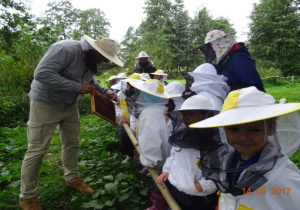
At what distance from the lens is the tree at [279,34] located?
74.8ft

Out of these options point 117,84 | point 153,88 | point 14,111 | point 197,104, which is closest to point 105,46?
point 153,88

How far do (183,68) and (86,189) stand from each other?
35.9 meters

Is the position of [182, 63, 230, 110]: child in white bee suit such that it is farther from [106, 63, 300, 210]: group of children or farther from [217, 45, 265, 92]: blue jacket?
[217, 45, 265, 92]: blue jacket

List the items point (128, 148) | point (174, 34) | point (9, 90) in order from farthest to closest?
point (174, 34) → point (9, 90) → point (128, 148)

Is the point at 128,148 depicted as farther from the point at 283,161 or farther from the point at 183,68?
the point at 183,68

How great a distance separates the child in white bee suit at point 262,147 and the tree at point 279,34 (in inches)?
997

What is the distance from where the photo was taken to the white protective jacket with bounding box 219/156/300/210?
1.20 metres

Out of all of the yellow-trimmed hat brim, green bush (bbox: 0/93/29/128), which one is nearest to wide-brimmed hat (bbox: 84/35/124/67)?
the yellow-trimmed hat brim

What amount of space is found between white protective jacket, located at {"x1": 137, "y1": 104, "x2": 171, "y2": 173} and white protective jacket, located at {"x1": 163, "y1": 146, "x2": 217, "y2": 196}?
444 mm

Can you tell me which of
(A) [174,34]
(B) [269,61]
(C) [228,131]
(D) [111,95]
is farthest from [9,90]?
→ (A) [174,34]

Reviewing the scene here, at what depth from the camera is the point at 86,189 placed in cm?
341

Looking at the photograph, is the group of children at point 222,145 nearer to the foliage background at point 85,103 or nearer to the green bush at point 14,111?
the foliage background at point 85,103

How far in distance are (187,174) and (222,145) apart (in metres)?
0.41

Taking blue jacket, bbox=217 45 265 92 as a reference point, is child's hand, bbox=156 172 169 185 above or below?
below
